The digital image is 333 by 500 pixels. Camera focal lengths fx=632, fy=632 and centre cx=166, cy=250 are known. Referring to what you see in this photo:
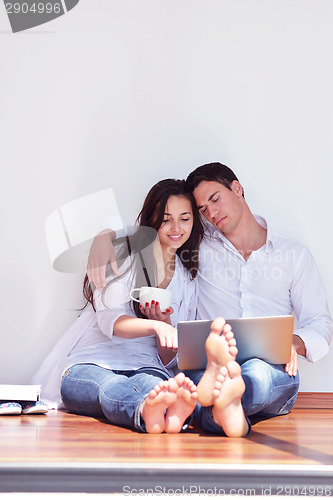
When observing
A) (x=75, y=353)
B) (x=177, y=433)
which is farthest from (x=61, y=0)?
(x=177, y=433)

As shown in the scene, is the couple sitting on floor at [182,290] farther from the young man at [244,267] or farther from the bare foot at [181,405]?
the bare foot at [181,405]

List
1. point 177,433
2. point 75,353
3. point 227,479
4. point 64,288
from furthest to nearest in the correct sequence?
point 64,288 < point 75,353 < point 177,433 < point 227,479

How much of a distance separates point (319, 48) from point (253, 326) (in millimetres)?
1566

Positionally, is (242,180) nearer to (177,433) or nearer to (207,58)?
(207,58)

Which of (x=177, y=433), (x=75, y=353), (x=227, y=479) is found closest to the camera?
(x=227, y=479)

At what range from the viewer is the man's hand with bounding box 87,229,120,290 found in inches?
94.7

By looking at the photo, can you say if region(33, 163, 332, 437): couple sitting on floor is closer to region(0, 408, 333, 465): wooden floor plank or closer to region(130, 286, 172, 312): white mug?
region(130, 286, 172, 312): white mug

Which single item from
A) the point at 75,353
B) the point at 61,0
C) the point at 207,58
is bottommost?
the point at 75,353

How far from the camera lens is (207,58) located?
2936 millimetres

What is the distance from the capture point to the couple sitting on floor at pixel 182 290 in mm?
2238

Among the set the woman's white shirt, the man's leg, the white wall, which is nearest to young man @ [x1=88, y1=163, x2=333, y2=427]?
the woman's white shirt

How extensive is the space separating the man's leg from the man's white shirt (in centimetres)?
42

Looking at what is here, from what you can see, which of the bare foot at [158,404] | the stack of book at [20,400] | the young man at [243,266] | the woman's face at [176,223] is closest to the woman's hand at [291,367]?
the young man at [243,266]

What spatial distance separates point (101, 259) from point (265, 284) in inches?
26.9
